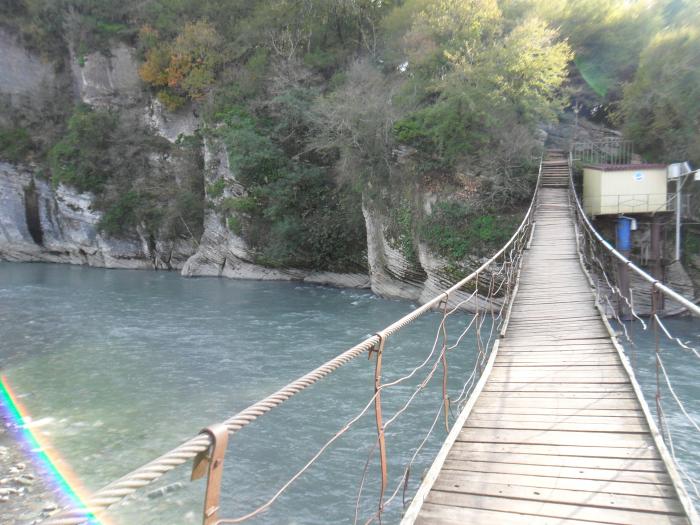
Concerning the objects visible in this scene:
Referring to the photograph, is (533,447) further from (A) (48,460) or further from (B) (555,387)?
(A) (48,460)

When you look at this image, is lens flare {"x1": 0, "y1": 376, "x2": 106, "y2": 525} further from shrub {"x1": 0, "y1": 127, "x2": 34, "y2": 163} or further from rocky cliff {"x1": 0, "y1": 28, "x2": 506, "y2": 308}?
shrub {"x1": 0, "y1": 127, "x2": 34, "y2": 163}

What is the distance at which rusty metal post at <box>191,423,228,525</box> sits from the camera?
161cm

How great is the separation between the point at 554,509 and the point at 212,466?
2277 millimetres

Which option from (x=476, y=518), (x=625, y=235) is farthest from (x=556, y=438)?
(x=625, y=235)

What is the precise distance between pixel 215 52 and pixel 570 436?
2916 cm

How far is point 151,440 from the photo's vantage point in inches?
305

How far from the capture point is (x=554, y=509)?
2984 millimetres

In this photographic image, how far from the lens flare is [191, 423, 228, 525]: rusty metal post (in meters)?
5.01

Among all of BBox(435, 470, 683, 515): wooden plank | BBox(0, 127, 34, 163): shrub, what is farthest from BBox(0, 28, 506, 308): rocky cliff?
BBox(435, 470, 683, 515): wooden plank

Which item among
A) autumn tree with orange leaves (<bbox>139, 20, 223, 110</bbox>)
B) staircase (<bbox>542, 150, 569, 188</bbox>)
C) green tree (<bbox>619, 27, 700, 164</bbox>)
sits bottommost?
staircase (<bbox>542, 150, 569, 188</bbox>)

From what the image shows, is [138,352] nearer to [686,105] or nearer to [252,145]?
[252,145]

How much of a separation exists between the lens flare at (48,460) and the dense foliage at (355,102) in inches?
507

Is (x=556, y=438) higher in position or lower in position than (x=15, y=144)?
lower

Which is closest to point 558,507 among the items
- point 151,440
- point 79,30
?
point 151,440
